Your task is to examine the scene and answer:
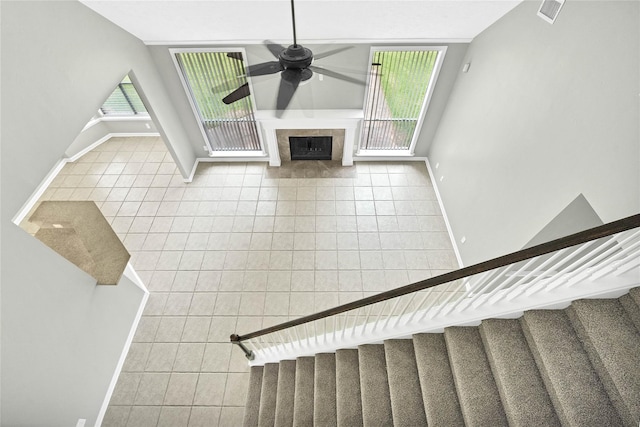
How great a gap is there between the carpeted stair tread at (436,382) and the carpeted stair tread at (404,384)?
0.11m

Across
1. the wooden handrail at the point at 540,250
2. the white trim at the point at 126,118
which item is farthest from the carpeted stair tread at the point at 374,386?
the white trim at the point at 126,118

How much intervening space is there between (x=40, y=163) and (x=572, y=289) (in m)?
4.25

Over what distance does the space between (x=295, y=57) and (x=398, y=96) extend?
344 cm

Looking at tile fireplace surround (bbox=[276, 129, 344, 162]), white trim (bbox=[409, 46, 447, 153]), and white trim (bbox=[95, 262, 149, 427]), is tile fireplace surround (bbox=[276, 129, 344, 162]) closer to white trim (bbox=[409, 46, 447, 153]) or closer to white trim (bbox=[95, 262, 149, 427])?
white trim (bbox=[409, 46, 447, 153])

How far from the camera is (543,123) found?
2.88 m

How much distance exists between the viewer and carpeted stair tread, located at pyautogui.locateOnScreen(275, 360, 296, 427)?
3.16 metres

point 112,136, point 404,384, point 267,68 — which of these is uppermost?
point 112,136

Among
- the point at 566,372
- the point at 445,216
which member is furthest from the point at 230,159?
the point at 566,372

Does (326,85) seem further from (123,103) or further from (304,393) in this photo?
(123,103)

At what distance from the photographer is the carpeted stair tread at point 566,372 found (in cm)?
184

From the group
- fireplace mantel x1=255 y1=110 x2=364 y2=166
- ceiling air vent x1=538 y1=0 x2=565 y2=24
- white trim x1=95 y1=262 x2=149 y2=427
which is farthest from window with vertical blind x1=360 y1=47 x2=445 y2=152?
white trim x1=95 y1=262 x2=149 y2=427

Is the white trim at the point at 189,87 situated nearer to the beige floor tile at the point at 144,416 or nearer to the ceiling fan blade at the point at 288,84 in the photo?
the ceiling fan blade at the point at 288,84

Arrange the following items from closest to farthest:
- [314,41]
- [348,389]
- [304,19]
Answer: [348,389]
[304,19]
[314,41]

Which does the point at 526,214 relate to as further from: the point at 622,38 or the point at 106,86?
the point at 106,86
